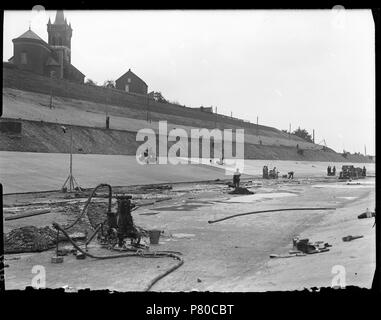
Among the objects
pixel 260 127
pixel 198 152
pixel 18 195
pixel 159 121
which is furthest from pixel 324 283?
pixel 260 127

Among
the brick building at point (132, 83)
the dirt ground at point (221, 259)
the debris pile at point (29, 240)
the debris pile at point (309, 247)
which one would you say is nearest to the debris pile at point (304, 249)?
the debris pile at point (309, 247)

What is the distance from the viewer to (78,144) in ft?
121

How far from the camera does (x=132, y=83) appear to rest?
70.4 m

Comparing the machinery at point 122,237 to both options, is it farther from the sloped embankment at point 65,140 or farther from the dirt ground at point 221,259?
the sloped embankment at point 65,140

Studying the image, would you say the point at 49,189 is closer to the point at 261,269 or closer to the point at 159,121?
the point at 261,269

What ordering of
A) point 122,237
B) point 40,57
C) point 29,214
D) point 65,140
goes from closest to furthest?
point 122,237 → point 29,214 → point 65,140 → point 40,57

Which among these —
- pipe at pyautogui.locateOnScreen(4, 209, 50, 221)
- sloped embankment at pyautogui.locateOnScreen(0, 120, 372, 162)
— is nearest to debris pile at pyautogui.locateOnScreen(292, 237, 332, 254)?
pipe at pyautogui.locateOnScreen(4, 209, 50, 221)

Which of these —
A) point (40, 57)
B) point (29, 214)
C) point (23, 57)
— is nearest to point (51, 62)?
point (40, 57)

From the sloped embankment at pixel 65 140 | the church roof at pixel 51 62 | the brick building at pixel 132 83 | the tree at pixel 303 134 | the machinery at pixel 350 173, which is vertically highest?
the church roof at pixel 51 62

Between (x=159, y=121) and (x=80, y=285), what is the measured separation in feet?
173

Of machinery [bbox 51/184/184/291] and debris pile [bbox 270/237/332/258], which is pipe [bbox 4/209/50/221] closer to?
machinery [bbox 51/184/184/291]

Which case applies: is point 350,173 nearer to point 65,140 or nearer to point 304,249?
point 65,140

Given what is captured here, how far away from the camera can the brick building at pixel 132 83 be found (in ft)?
230

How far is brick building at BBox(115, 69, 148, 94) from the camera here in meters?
70.2
